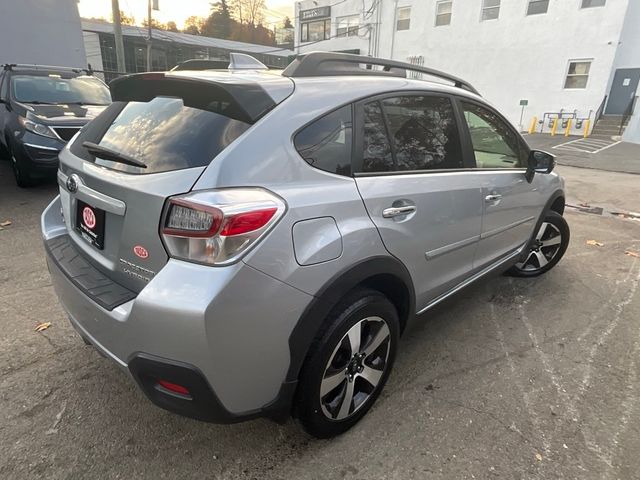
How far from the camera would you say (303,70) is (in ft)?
6.93

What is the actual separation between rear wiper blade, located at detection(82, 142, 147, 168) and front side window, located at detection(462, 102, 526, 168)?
2044mm

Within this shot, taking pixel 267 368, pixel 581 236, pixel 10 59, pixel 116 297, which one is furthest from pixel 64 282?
pixel 10 59

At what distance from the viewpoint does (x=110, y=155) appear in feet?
6.39

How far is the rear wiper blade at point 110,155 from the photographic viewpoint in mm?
1824

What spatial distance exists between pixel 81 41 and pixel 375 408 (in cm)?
1369

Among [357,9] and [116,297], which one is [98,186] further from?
[357,9]

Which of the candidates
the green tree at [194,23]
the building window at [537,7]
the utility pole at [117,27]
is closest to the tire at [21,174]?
the utility pole at [117,27]

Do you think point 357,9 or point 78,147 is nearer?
point 78,147

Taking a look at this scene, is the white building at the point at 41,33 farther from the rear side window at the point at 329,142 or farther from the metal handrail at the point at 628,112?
the metal handrail at the point at 628,112

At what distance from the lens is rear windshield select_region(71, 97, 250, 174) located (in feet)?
5.59

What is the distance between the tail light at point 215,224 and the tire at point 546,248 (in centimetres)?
312

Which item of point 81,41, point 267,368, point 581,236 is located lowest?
point 581,236

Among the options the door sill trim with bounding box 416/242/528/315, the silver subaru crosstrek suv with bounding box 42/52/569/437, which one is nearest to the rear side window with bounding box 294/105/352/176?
the silver subaru crosstrek suv with bounding box 42/52/569/437

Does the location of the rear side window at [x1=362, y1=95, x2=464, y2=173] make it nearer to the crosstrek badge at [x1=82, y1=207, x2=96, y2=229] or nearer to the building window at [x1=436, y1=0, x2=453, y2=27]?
the crosstrek badge at [x1=82, y1=207, x2=96, y2=229]
